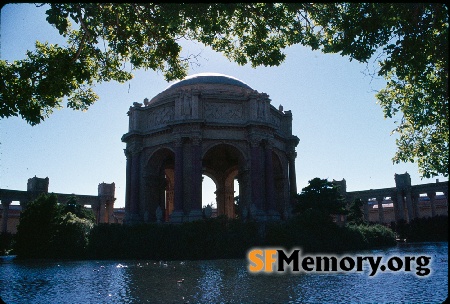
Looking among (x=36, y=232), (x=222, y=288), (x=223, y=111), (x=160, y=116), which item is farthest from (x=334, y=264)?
(x=160, y=116)

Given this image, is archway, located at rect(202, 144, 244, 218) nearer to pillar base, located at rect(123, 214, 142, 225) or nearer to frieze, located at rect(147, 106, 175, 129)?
frieze, located at rect(147, 106, 175, 129)

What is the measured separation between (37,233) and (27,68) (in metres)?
20.4

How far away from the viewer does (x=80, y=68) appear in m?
11.8

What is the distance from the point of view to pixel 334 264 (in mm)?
20031

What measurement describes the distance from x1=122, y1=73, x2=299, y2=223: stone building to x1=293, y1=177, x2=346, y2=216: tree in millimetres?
2744

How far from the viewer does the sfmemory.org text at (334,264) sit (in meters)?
16.7

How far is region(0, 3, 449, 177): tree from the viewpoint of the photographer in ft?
33.6

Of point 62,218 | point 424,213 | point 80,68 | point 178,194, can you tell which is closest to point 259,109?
point 178,194

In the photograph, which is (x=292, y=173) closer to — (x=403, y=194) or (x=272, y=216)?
(x=272, y=216)

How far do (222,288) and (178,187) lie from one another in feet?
73.1

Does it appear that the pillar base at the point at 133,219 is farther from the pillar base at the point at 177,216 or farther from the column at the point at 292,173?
the column at the point at 292,173

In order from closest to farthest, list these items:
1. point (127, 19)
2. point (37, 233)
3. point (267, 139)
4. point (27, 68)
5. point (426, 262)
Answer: point (27, 68) < point (127, 19) < point (426, 262) < point (37, 233) < point (267, 139)

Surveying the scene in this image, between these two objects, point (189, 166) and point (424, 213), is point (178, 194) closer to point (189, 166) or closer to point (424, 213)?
point (189, 166)

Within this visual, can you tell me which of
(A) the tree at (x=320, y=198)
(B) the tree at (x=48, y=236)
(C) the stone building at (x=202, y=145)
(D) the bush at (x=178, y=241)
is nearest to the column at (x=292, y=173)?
(C) the stone building at (x=202, y=145)
